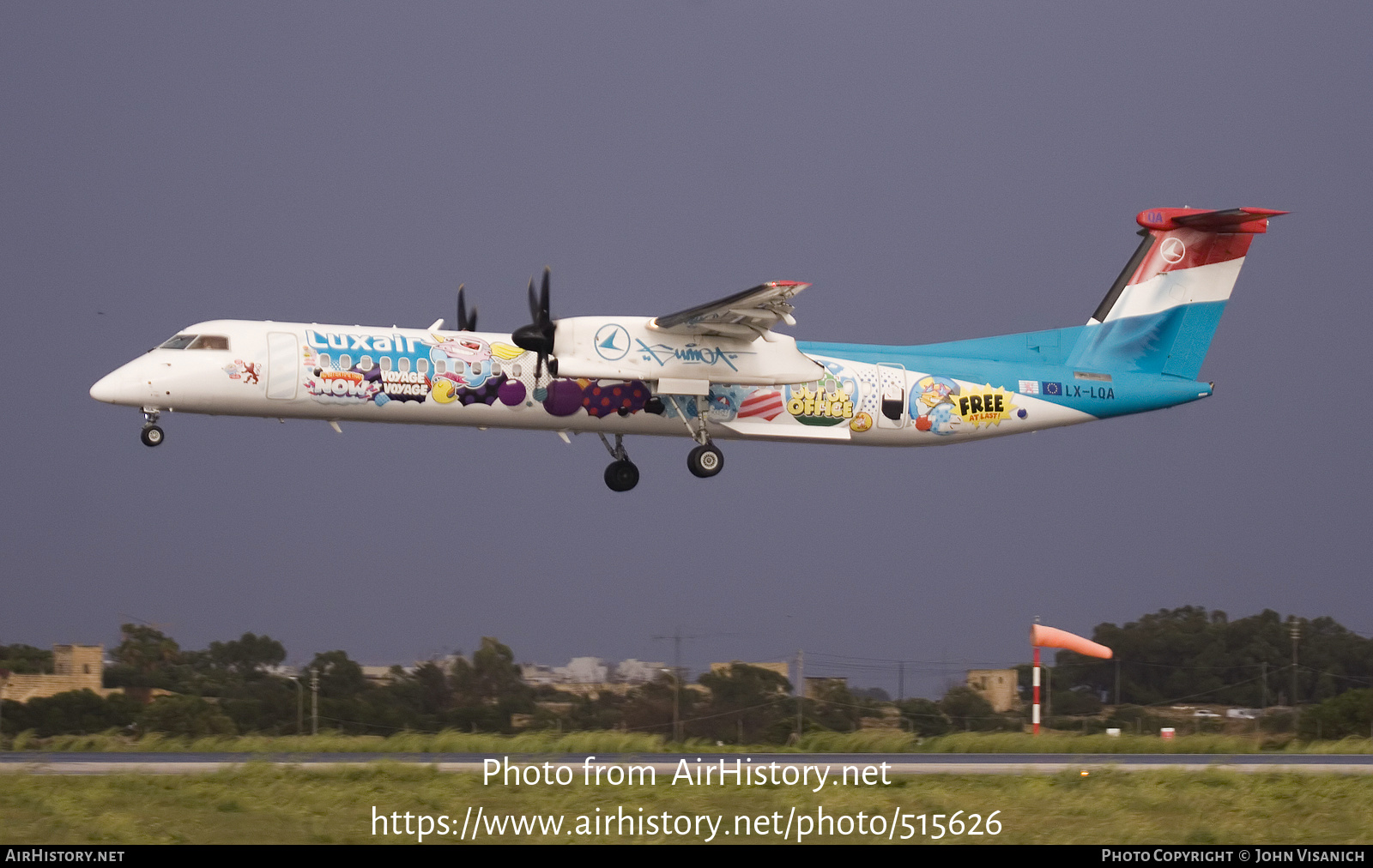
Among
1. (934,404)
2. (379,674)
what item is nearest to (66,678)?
(379,674)

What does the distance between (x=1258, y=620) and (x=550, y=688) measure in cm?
2254

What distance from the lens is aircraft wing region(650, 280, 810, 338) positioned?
21.8m

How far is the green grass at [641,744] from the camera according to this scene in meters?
21.1

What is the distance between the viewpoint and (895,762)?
20.0 meters

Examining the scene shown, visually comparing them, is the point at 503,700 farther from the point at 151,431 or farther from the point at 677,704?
the point at 151,431

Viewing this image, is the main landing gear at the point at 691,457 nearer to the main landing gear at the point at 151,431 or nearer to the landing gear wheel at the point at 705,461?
the landing gear wheel at the point at 705,461

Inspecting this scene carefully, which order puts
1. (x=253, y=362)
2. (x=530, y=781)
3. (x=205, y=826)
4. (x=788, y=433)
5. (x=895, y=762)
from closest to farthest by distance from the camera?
(x=205, y=826)
(x=530, y=781)
(x=895, y=762)
(x=253, y=362)
(x=788, y=433)

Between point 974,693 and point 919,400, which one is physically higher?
point 919,400

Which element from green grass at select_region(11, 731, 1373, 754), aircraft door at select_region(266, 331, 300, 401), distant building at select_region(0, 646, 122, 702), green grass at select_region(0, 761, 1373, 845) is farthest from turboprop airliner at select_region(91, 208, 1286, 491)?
distant building at select_region(0, 646, 122, 702)

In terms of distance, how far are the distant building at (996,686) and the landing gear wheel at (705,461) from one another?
768 centimetres

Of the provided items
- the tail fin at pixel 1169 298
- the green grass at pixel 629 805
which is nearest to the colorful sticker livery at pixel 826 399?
the tail fin at pixel 1169 298

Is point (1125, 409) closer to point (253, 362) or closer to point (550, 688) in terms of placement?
point (550, 688)

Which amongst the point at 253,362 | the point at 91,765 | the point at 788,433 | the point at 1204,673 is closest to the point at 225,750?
the point at 91,765

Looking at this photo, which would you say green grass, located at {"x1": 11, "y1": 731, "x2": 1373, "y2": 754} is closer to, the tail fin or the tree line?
the tree line
